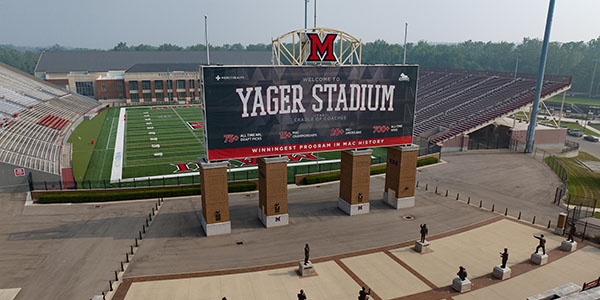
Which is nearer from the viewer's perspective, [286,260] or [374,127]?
[286,260]

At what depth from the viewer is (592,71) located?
12406cm

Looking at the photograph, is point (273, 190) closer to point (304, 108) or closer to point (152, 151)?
point (304, 108)

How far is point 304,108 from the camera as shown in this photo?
2556 centimetres

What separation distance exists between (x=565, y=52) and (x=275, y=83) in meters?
153

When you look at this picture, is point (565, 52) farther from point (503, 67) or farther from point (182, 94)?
point (182, 94)

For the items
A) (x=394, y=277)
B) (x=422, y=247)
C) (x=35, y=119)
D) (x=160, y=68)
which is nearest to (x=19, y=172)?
(x=35, y=119)

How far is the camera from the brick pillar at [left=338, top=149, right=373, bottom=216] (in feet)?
91.3

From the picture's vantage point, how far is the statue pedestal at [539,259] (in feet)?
67.5

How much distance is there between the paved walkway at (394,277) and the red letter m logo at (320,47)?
13.3m

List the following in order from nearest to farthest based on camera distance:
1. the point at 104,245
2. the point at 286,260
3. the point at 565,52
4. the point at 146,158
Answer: the point at 286,260 → the point at 104,245 → the point at 146,158 → the point at 565,52

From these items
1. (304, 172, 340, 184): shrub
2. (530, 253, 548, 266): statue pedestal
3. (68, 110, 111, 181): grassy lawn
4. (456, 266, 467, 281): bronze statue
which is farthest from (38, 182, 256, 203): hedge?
(530, 253, 548, 266): statue pedestal

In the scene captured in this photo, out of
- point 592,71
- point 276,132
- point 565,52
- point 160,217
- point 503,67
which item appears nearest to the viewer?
point 276,132

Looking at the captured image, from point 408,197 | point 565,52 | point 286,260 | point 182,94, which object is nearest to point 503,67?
point 565,52

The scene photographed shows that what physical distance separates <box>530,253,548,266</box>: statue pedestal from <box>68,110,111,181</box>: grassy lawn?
3908 centimetres
